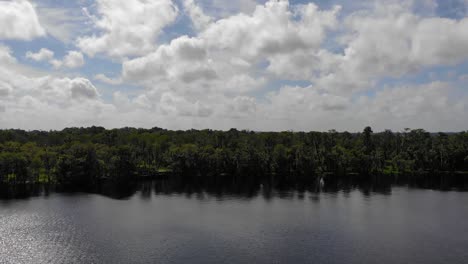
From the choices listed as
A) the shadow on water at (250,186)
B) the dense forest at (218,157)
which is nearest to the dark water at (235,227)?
the shadow on water at (250,186)

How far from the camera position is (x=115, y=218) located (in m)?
73.6

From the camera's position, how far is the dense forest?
121m

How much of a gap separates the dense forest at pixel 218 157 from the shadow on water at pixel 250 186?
643 cm

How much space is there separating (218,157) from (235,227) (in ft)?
274

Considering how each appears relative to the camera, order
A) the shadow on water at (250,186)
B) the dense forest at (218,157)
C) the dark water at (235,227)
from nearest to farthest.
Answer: the dark water at (235,227) → the shadow on water at (250,186) → the dense forest at (218,157)

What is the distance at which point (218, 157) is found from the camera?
150 metres

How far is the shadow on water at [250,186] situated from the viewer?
10431 cm

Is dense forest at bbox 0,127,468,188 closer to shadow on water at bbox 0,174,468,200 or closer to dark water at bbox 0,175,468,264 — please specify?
shadow on water at bbox 0,174,468,200

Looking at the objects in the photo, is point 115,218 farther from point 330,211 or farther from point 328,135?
point 328,135

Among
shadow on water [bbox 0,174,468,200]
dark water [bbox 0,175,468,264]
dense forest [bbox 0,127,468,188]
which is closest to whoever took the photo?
dark water [bbox 0,175,468,264]

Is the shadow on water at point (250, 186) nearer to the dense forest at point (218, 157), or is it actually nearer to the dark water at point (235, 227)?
the dark water at point (235, 227)

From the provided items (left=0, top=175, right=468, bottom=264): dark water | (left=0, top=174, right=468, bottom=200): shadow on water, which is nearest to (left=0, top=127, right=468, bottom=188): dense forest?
(left=0, top=174, right=468, bottom=200): shadow on water

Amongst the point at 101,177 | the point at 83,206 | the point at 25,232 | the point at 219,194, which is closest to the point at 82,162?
the point at 101,177

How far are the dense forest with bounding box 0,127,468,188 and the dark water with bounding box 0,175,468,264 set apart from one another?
2509cm
